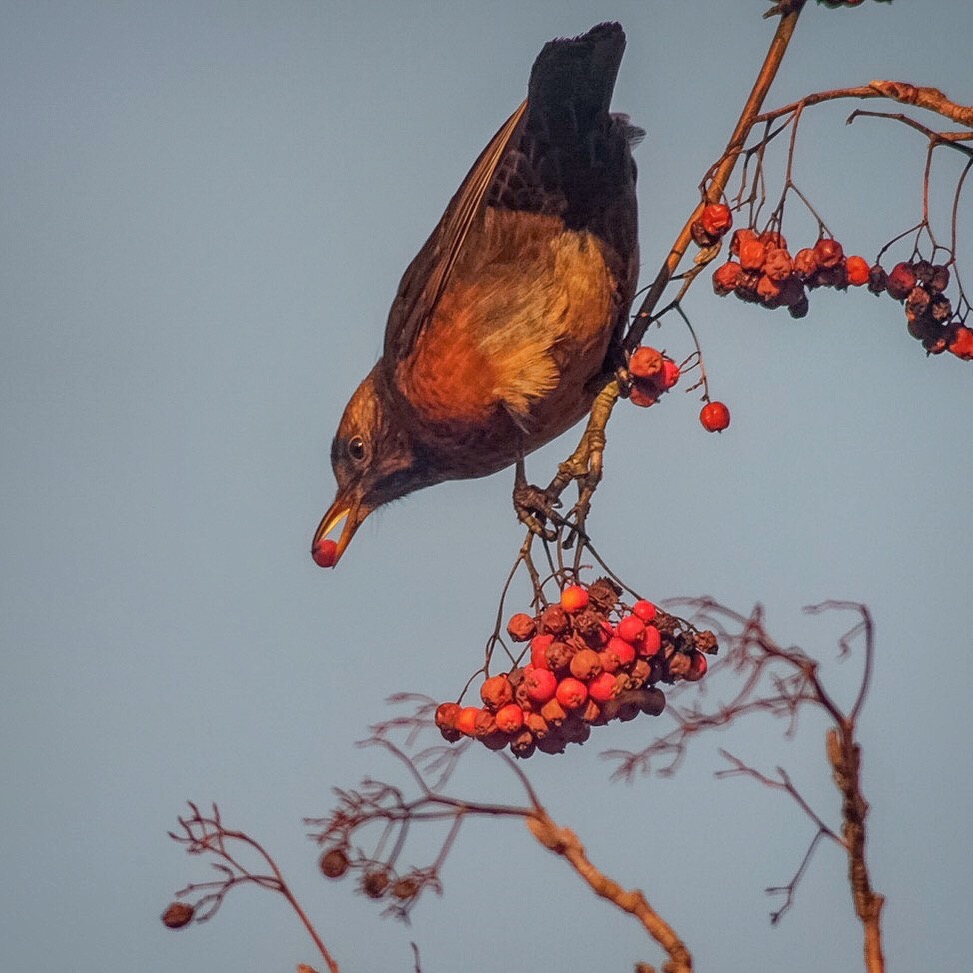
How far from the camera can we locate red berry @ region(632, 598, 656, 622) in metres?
3.25

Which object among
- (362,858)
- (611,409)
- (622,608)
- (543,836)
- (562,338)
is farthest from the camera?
(562,338)

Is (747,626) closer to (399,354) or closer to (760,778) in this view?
(760,778)

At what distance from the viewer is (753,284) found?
358cm

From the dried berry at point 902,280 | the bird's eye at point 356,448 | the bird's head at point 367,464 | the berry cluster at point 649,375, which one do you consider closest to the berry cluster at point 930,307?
the dried berry at point 902,280

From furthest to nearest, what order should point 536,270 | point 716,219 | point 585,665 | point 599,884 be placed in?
1. point 536,270
2. point 716,219
3. point 585,665
4. point 599,884

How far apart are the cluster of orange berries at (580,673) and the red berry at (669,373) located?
78 centimetres

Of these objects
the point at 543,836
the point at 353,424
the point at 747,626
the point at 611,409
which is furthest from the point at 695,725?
the point at 353,424

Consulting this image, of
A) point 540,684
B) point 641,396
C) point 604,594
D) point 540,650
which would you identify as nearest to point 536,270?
point 641,396

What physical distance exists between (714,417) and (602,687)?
927 millimetres

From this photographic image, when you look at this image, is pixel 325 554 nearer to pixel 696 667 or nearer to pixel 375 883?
pixel 696 667

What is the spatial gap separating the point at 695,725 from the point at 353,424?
11.0ft

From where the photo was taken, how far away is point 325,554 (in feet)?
16.8

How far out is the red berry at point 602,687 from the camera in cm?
317

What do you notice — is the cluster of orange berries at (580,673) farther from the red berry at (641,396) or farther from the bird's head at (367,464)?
the bird's head at (367,464)
